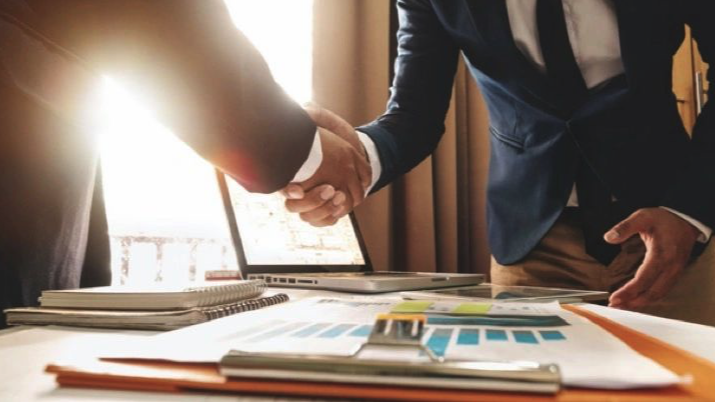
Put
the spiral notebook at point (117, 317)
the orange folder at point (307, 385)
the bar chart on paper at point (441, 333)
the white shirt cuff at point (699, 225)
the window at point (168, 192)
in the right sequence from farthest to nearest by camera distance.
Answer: the window at point (168, 192) → the white shirt cuff at point (699, 225) → the spiral notebook at point (117, 317) → the bar chart on paper at point (441, 333) → the orange folder at point (307, 385)

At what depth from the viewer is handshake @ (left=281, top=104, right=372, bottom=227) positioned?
0.95 meters

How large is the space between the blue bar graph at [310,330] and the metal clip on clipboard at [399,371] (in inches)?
4.0

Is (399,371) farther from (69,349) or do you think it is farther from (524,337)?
(69,349)

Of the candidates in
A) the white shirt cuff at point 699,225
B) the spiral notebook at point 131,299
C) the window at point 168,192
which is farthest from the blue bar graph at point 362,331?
the window at point 168,192

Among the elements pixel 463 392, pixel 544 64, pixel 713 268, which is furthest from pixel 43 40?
pixel 713 268

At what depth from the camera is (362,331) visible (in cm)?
42

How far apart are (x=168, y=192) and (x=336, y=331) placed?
1200 mm

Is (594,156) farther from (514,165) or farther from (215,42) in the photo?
(215,42)

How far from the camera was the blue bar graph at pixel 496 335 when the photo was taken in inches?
15.4

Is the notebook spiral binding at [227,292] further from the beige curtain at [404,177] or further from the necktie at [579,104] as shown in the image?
the beige curtain at [404,177]

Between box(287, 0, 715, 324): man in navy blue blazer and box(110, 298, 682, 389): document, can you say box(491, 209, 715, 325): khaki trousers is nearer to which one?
box(287, 0, 715, 324): man in navy blue blazer

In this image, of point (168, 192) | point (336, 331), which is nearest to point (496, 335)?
point (336, 331)

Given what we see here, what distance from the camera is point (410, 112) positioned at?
1283 mm

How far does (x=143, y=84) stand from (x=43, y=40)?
0.36 feet
